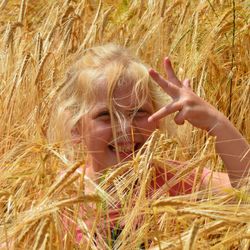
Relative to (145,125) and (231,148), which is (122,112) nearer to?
(145,125)

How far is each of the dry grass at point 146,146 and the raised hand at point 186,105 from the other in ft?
0.21

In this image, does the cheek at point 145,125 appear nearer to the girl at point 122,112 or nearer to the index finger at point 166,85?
the girl at point 122,112

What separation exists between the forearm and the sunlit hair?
19cm

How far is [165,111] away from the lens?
1.72 m

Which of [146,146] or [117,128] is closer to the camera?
[146,146]

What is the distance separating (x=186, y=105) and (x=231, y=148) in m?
0.14

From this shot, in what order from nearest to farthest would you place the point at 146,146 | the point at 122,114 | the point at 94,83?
the point at 146,146, the point at 122,114, the point at 94,83

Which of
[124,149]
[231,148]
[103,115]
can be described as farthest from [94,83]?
[231,148]

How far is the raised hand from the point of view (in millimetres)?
1767

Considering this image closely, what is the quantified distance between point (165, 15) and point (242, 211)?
4.49 feet

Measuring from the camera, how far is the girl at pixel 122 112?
5.88 ft

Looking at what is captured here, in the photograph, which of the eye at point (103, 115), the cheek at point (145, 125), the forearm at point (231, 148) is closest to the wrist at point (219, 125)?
the forearm at point (231, 148)

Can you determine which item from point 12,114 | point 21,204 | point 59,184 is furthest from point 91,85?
point 59,184

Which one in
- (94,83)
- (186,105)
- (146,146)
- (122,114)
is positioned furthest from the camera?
(94,83)
